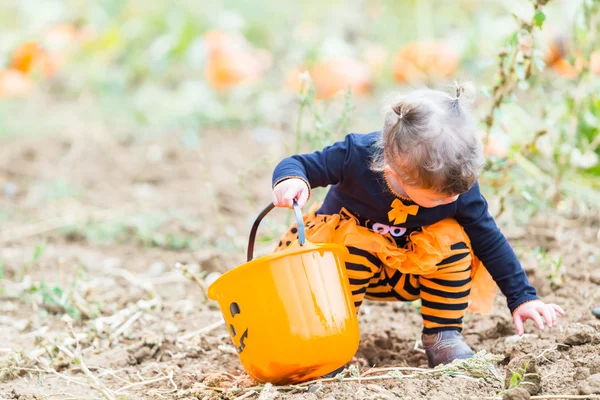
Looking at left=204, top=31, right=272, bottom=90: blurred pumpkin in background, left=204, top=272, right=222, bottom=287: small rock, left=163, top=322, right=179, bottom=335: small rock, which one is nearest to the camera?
left=163, top=322, right=179, bottom=335: small rock

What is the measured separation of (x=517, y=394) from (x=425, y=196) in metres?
0.50

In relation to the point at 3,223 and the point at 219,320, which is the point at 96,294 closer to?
the point at 219,320

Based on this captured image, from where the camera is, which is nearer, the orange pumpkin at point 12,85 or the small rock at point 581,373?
the small rock at point 581,373

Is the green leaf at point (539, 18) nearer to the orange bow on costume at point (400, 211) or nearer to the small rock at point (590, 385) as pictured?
the orange bow on costume at point (400, 211)

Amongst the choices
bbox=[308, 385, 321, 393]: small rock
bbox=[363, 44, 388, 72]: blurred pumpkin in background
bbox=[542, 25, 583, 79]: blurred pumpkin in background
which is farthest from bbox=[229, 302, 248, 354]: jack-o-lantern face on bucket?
bbox=[363, 44, 388, 72]: blurred pumpkin in background

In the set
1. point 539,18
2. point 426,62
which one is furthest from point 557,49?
point 539,18

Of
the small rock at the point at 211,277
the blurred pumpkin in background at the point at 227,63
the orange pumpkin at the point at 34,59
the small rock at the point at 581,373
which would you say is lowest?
the small rock at the point at 581,373

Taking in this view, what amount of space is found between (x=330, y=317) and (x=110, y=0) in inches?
192

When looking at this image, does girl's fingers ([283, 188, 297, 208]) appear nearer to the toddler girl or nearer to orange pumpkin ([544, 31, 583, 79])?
the toddler girl

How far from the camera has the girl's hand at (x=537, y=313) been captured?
1892mm

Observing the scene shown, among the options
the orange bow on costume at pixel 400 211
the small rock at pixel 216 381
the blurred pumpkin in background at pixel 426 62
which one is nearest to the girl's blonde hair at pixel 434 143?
the orange bow on costume at pixel 400 211

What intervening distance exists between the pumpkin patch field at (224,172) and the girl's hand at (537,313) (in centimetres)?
6

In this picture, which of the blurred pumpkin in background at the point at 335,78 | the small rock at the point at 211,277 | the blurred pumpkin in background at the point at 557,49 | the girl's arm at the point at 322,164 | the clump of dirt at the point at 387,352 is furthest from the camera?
the blurred pumpkin in background at the point at 335,78

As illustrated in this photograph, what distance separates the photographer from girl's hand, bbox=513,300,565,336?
1892mm
